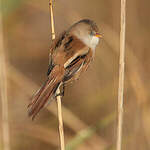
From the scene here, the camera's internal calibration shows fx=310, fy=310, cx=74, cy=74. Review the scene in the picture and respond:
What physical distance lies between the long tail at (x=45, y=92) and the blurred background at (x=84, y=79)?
0.52 metres

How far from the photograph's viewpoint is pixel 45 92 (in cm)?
216

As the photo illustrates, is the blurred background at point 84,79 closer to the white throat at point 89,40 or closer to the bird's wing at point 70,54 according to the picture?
the bird's wing at point 70,54

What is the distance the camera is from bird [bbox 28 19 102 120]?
2.14 metres

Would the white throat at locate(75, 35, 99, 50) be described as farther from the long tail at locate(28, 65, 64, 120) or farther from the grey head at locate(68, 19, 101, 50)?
the long tail at locate(28, 65, 64, 120)

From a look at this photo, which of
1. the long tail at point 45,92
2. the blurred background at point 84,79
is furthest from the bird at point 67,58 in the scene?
the blurred background at point 84,79

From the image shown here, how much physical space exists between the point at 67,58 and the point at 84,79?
169 cm

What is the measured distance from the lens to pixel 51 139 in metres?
3.36

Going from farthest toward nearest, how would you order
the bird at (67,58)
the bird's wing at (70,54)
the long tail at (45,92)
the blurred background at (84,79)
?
the blurred background at (84,79), the bird's wing at (70,54), the bird at (67,58), the long tail at (45,92)

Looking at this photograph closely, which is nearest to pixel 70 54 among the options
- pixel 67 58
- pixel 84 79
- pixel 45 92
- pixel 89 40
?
pixel 67 58

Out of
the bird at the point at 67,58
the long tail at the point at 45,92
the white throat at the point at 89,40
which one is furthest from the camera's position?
the white throat at the point at 89,40

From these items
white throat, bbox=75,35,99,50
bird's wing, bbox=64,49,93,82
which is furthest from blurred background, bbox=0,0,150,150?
white throat, bbox=75,35,99,50

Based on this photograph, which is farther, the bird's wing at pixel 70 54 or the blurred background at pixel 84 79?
the blurred background at pixel 84 79


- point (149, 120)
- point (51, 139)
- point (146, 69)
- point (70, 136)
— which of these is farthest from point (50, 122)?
point (146, 69)

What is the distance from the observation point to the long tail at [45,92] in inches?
79.7
